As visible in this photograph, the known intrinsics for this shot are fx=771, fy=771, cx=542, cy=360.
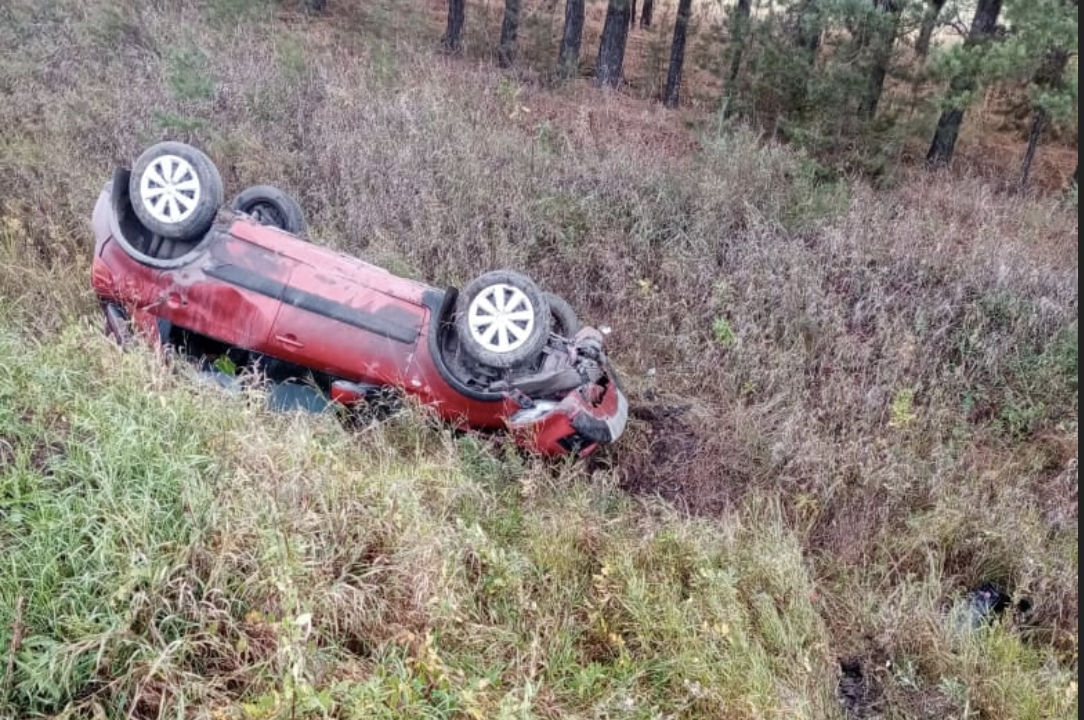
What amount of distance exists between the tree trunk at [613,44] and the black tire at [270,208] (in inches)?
263

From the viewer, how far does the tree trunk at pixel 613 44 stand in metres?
10.8

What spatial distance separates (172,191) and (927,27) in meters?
6.87

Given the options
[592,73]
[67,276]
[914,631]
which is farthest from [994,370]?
[592,73]

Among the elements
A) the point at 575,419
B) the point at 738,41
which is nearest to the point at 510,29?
the point at 738,41

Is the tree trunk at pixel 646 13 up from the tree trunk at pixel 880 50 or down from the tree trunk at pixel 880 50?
up

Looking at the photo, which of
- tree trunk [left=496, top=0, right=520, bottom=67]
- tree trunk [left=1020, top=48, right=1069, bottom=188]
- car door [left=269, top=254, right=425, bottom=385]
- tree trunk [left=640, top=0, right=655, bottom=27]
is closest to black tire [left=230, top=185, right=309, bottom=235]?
car door [left=269, top=254, right=425, bottom=385]

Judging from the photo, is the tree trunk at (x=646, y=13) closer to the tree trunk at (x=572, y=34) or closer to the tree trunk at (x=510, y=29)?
the tree trunk at (x=572, y=34)

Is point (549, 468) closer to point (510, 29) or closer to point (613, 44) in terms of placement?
point (613, 44)

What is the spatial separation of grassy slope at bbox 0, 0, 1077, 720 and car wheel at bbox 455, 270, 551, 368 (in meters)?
0.55

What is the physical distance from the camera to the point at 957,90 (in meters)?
7.07

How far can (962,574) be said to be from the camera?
12.8 feet

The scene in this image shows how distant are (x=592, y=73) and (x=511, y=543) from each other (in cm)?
1007

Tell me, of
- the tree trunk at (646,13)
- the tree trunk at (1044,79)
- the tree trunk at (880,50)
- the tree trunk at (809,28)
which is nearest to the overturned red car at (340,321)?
the tree trunk at (809,28)

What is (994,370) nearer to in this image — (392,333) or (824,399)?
(824,399)
